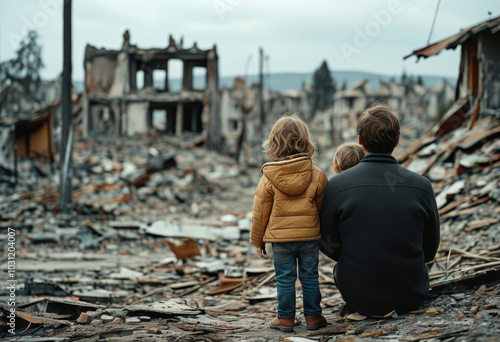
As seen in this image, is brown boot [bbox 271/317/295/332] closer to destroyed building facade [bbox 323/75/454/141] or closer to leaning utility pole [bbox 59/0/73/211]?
leaning utility pole [bbox 59/0/73/211]

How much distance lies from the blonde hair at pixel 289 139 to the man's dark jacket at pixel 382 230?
0.37 metres

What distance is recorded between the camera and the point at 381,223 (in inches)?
124

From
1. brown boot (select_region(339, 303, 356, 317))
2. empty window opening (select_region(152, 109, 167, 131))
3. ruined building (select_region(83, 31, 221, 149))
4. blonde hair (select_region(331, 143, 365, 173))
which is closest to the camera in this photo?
brown boot (select_region(339, 303, 356, 317))

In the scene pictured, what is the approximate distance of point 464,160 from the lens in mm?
8617

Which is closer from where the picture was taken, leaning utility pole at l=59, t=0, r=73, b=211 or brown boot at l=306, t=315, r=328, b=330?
brown boot at l=306, t=315, r=328, b=330

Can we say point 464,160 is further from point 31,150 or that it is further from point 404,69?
point 404,69

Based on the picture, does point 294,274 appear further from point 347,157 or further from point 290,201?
point 347,157

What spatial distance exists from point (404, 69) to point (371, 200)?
6687 centimetres

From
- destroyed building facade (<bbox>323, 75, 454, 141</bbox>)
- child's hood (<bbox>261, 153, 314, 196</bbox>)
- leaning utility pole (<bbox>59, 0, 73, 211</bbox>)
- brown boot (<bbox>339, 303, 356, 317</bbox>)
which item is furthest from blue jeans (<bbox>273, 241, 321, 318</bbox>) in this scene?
destroyed building facade (<bbox>323, 75, 454, 141</bbox>)

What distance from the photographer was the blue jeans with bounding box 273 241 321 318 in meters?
3.51

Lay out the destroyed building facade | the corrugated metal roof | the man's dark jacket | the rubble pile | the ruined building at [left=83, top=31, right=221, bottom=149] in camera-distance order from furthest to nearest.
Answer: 1. the destroyed building facade
2. the ruined building at [left=83, top=31, right=221, bottom=149]
3. the corrugated metal roof
4. the rubble pile
5. the man's dark jacket

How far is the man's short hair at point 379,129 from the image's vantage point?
3.23 m

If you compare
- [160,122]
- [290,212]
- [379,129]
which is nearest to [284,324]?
[290,212]

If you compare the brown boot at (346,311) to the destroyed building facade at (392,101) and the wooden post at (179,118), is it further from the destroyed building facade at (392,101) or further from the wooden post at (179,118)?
the destroyed building facade at (392,101)
